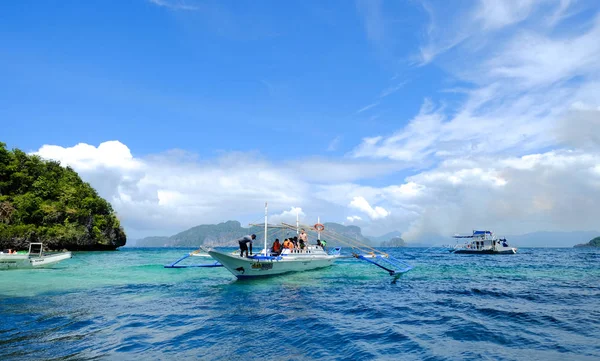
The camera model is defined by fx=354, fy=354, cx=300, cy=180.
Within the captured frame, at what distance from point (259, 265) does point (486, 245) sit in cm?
7925

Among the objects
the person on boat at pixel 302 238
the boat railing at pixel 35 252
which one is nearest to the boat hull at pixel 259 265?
the person on boat at pixel 302 238

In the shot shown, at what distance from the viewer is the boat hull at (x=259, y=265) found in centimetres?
2338

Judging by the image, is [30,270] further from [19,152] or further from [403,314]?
[19,152]

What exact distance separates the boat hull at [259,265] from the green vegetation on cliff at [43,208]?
2306 inches

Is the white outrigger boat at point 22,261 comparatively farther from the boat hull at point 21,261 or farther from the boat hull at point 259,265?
the boat hull at point 259,265

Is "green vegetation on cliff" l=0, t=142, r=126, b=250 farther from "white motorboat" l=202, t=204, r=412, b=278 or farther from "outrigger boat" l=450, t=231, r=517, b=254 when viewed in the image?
"outrigger boat" l=450, t=231, r=517, b=254

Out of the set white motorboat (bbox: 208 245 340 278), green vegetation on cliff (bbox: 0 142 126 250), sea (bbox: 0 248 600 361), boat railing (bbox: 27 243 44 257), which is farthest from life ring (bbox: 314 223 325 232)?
green vegetation on cliff (bbox: 0 142 126 250)

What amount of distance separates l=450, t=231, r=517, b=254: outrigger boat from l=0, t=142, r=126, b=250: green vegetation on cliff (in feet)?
304

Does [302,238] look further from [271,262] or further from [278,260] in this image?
[271,262]

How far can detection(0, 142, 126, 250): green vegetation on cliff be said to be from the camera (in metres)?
65.7

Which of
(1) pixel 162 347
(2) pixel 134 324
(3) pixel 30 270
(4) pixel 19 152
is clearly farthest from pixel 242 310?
(4) pixel 19 152

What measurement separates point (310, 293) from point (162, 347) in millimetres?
11163

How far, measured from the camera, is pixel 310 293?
2031 cm

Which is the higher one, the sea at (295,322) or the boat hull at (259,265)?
the boat hull at (259,265)
